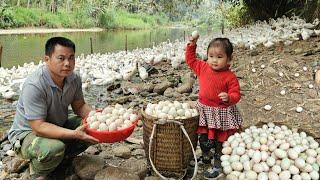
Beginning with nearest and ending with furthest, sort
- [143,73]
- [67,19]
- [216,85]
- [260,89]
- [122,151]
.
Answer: [216,85] < [122,151] < [260,89] < [143,73] < [67,19]

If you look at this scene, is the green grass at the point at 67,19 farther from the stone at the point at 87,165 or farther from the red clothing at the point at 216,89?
the red clothing at the point at 216,89

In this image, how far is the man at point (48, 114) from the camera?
9.18 feet

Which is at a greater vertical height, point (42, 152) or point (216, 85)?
point (216, 85)

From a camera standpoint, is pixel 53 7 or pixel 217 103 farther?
pixel 53 7

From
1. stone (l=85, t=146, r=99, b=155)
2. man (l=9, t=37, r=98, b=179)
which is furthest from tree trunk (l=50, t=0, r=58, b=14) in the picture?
man (l=9, t=37, r=98, b=179)

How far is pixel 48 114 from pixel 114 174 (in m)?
0.70

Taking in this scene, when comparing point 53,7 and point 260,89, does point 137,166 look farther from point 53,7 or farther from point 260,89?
point 53,7

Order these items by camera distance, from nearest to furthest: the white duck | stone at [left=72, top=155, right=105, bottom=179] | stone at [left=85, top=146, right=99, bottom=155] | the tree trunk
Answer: stone at [left=72, top=155, right=105, bottom=179], stone at [left=85, top=146, right=99, bottom=155], the white duck, the tree trunk

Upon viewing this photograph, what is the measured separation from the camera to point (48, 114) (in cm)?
302

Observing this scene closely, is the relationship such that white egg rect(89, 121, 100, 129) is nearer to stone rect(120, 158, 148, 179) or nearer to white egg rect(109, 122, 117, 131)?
white egg rect(109, 122, 117, 131)

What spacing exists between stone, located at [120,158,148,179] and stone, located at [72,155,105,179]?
20 centimetres

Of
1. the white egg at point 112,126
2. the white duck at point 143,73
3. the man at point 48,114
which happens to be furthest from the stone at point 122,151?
the white duck at point 143,73

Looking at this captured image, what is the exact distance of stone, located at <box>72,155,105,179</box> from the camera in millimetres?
3010

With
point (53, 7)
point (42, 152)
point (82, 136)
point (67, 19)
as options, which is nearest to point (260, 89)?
point (82, 136)
